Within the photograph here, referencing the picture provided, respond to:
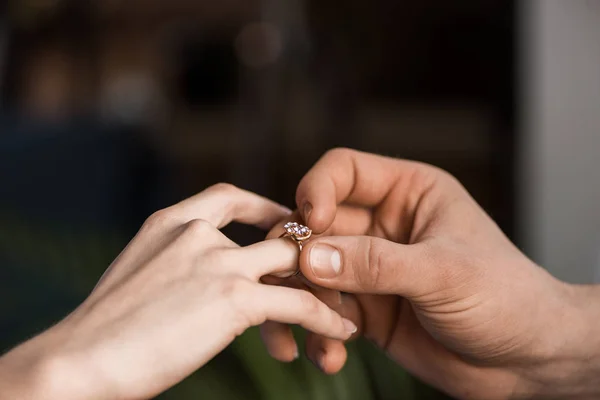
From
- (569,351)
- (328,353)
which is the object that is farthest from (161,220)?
(569,351)

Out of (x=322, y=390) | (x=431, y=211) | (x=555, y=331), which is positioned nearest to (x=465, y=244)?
(x=431, y=211)

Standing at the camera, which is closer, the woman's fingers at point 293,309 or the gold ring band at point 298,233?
the woman's fingers at point 293,309

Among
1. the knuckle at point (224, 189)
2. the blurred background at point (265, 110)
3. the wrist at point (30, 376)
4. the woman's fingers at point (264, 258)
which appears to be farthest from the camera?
the blurred background at point (265, 110)

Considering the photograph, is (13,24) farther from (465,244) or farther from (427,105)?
(465,244)

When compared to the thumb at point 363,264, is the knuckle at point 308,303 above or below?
below

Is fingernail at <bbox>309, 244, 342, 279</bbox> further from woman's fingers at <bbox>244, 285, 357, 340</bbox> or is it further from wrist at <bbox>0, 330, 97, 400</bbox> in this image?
wrist at <bbox>0, 330, 97, 400</bbox>

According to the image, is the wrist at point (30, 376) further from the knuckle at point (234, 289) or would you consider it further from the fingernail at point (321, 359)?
the fingernail at point (321, 359)

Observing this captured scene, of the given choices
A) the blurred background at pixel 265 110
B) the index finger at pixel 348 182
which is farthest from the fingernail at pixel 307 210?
the blurred background at pixel 265 110
